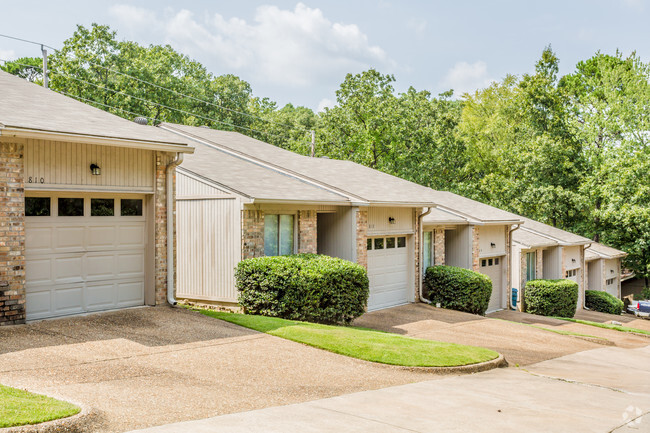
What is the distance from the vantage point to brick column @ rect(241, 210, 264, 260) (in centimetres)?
1570

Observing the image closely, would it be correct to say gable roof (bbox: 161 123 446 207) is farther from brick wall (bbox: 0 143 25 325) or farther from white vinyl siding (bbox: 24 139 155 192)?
brick wall (bbox: 0 143 25 325)

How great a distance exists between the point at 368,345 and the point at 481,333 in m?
5.82

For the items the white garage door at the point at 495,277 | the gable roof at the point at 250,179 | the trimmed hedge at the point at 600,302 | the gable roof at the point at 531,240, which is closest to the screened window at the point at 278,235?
the gable roof at the point at 250,179

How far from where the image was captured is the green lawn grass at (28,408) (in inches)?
245

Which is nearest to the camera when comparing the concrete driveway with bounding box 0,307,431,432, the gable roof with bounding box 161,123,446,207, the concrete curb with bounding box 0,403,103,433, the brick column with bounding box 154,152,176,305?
the concrete curb with bounding box 0,403,103,433

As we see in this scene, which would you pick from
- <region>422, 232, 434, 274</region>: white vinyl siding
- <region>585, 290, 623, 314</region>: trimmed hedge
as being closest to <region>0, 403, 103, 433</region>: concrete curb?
<region>422, 232, 434, 274</region>: white vinyl siding

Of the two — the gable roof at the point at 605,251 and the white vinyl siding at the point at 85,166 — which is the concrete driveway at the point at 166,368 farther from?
the gable roof at the point at 605,251

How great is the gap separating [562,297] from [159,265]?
762 inches

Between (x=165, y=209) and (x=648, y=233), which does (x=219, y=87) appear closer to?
(x=648, y=233)

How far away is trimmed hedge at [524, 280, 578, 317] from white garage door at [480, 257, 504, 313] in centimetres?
145

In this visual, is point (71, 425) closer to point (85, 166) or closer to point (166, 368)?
point (166, 368)

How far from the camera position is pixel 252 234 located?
15.9 metres

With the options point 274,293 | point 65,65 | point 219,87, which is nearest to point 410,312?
point 274,293

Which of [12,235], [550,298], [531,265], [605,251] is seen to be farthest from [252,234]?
[605,251]
